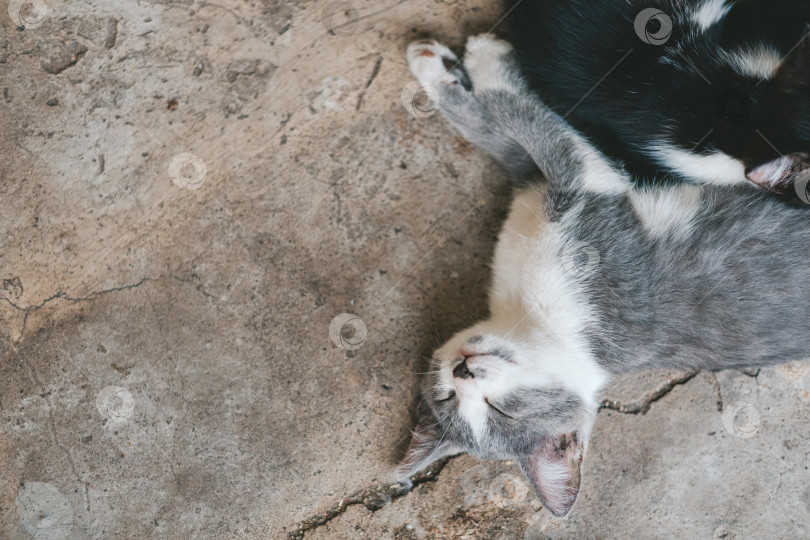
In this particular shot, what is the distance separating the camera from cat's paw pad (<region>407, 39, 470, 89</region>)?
101 inches

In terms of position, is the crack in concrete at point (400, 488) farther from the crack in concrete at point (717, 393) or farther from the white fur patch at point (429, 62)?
the white fur patch at point (429, 62)

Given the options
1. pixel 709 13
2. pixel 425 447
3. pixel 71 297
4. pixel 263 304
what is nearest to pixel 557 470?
pixel 425 447

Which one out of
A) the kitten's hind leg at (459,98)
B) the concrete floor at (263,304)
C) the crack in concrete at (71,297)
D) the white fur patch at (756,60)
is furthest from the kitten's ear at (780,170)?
the crack in concrete at (71,297)

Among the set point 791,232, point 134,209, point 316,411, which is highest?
point 791,232

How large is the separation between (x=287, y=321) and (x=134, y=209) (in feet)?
2.92

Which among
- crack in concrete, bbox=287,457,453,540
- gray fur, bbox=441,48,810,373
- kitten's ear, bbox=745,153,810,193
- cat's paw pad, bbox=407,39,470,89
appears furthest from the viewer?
crack in concrete, bbox=287,457,453,540

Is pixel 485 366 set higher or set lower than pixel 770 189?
lower

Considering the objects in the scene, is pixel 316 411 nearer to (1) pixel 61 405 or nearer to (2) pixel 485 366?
(2) pixel 485 366

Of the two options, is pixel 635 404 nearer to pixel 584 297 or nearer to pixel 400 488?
pixel 584 297

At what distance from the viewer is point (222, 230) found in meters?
2.69

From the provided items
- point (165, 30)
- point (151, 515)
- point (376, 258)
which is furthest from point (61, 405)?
point (165, 30)

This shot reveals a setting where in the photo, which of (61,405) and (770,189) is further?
(61,405)

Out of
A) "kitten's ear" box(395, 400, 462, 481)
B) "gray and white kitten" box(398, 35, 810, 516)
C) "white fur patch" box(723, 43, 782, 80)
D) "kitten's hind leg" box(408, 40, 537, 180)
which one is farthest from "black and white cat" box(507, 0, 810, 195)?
"kitten's ear" box(395, 400, 462, 481)

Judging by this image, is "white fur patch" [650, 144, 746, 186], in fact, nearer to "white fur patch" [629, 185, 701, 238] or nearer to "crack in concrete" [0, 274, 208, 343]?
"white fur patch" [629, 185, 701, 238]
